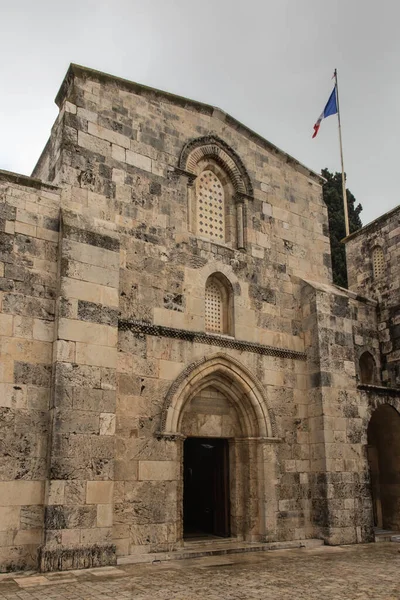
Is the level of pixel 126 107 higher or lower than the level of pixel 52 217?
higher

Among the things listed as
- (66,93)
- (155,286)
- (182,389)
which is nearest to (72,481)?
(182,389)

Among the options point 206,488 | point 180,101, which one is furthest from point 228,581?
point 180,101

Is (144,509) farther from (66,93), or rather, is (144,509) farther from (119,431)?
(66,93)

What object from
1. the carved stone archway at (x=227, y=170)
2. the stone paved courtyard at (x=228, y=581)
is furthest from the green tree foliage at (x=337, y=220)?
the stone paved courtyard at (x=228, y=581)

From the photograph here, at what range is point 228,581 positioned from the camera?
331 inches

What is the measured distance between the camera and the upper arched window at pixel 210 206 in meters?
13.1

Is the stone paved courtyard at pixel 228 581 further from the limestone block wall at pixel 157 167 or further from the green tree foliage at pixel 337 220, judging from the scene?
the green tree foliage at pixel 337 220

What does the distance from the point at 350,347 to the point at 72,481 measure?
291 inches

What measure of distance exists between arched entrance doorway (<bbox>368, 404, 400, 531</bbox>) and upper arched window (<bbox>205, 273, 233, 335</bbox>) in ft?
16.3

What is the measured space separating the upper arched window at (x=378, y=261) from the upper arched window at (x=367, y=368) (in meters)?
2.73

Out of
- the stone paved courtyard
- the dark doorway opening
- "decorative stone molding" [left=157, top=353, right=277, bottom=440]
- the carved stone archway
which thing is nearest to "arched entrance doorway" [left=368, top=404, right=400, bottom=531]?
"decorative stone molding" [left=157, top=353, right=277, bottom=440]

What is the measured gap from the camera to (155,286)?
11.6 metres

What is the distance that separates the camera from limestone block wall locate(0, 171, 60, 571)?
9.08m

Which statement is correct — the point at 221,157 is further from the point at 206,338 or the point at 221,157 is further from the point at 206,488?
the point at 206,488
